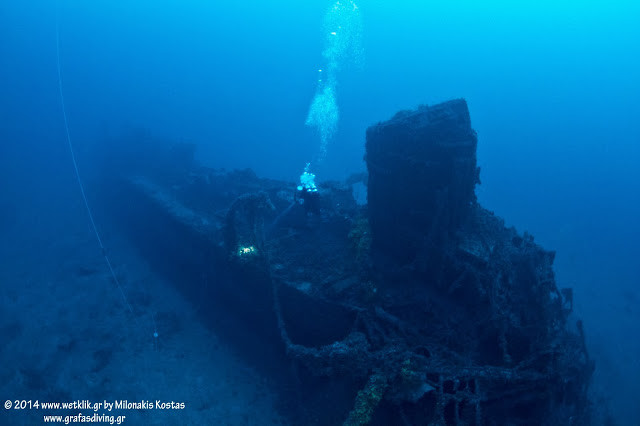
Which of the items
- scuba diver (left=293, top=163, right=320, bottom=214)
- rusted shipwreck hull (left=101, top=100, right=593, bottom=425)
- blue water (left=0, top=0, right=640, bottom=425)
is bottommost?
rusted shipwreck hull (left=101, top=100, right=593, bottom=425)

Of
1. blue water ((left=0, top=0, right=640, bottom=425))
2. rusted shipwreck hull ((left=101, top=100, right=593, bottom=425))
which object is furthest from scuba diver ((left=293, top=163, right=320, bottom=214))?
blue water ((left=0, top=0, right=640, bottom=425))

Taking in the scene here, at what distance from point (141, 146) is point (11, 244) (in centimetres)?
858

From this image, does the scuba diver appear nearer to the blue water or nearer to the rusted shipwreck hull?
A: the rusted shipwreck hull

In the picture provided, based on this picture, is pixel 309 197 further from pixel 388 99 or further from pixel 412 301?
pixel 388 99

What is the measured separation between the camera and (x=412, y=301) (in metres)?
7.43

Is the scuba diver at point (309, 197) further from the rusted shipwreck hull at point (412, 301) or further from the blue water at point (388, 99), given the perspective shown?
the blue water at point (388, 99)

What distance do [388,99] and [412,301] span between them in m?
90.9

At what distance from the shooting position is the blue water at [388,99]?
26.3m

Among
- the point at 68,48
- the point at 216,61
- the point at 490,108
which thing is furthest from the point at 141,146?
the point at 68,48

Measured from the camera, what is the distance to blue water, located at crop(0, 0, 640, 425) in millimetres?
26312

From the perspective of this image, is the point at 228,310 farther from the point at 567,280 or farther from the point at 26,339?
the point at 567,280

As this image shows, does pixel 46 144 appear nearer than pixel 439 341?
No

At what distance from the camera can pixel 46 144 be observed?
145ft

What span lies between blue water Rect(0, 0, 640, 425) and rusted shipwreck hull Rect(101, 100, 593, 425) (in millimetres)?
9255
